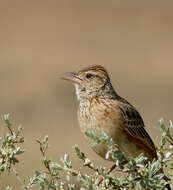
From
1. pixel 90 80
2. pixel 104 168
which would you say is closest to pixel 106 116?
pixel 90 80

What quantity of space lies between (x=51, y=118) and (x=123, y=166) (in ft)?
45.6

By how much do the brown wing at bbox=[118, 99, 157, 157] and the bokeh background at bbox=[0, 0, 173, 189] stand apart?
3.99 metres

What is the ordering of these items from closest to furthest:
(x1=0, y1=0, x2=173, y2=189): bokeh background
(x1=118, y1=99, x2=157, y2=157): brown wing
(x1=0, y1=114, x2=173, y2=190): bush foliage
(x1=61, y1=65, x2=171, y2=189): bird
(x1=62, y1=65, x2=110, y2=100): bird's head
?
(x1=0, y1=114, x2=173, y2=190): bush foliage, (x1=61, y1=65, x2=171, y2=189): bird, (x1=118, y1=99, x2=157, y2=157): brown wing, (x1=62, y1=65, x2=110, y2=100): bird's head, (x1=0, y1=0, x2=173, y2=189): bokeh background

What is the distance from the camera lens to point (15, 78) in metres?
22.4

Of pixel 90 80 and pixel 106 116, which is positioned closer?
pixel 106 116

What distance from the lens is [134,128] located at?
25.0ft

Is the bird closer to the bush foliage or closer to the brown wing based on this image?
the brown wing

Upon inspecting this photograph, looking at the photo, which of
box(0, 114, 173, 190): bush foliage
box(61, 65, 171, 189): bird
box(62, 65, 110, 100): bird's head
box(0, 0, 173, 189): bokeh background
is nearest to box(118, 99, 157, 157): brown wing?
box(61, 65, 171, 189): bird

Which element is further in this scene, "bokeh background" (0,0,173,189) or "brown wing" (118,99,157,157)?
"bokeh background" (0,0,173,189)

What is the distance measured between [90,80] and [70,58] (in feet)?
57.2

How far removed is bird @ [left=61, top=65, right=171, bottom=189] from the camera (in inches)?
285

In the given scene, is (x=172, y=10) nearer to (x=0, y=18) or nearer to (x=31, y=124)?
(x=0, y=18)

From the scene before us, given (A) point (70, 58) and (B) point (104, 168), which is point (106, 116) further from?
(A) point (70, 58)

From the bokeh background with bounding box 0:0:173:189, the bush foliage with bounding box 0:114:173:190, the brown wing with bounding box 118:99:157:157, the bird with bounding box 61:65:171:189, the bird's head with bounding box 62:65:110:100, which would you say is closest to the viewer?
the bush foliage with bounding box 0:114:173:190
